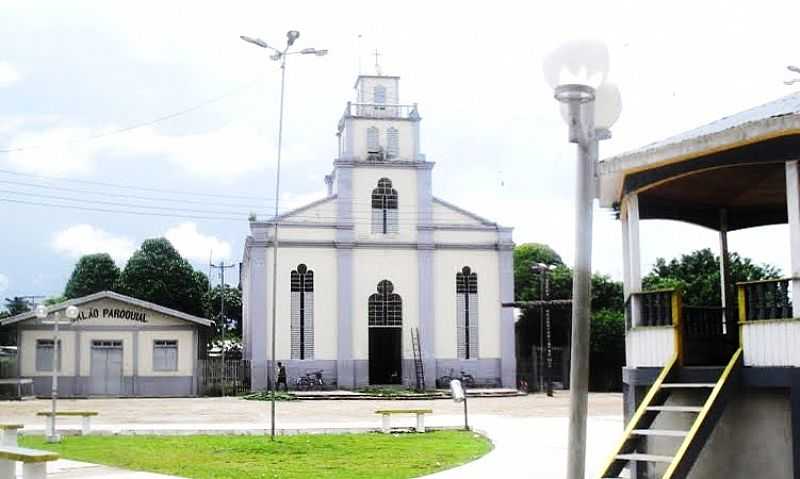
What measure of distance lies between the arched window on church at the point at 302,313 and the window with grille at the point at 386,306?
2613mm

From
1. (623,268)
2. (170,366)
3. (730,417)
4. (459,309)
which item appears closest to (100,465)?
(623,268)

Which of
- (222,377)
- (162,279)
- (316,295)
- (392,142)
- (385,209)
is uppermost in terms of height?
(392,142)

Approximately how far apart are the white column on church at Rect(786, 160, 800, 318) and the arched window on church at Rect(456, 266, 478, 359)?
110 feet

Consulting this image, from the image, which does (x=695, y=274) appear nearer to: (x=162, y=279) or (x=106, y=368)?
(x=106, y=368)

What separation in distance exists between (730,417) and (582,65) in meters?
5.89

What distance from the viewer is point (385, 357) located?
43.8m

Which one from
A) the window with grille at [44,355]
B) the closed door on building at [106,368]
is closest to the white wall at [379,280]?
the closed door on building at [106,368]

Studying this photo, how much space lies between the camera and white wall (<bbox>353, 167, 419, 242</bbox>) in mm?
42531

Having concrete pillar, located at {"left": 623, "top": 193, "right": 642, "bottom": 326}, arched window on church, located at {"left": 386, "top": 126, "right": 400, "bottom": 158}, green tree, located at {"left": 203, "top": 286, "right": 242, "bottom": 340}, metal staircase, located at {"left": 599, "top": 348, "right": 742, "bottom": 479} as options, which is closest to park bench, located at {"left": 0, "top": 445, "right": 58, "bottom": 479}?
metal staircase, located at {"left": 599, "top": 348, "right": 742, "bottom": 479}

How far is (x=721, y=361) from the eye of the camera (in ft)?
36.9

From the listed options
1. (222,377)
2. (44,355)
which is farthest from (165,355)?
(44,355)

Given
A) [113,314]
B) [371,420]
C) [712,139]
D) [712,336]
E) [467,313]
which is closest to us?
[712,139]

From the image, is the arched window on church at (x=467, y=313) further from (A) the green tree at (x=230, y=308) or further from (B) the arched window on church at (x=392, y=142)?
(A) the green tree at (x=230, y=308)

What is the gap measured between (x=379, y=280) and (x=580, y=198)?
37128 mm
